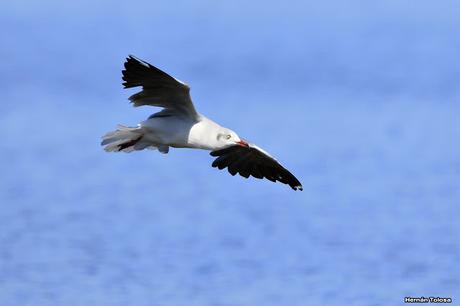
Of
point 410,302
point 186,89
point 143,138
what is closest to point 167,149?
point 143,138

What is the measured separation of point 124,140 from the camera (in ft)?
42.3

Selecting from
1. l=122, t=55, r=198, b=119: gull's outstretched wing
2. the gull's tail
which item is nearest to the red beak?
l=122, t=55, r=198, b=119: gull's outstretched wing

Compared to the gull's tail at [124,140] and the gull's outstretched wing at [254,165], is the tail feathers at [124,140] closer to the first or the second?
the gull's tail at [124,140]

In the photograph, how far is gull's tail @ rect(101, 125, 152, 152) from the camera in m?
12.7

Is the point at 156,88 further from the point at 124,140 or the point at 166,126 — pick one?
the point at 124,140

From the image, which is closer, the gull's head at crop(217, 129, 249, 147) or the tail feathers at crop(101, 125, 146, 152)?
the gull's head at crop(217, 129, 249, 147)

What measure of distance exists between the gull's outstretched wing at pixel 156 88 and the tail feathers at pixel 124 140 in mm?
382

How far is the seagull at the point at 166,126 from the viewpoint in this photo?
12.0 meters

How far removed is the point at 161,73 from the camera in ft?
39.0

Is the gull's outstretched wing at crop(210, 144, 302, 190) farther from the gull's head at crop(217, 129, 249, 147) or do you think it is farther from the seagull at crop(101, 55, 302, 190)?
the gull's head at crop(217, 129, 249, 147)

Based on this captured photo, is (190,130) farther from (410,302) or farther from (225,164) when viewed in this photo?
(410,302)

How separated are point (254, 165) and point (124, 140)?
2.02 meters

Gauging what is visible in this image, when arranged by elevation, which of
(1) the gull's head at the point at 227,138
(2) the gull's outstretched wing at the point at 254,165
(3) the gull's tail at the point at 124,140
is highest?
(2) the gull's outstretched wing at the point at 254,165

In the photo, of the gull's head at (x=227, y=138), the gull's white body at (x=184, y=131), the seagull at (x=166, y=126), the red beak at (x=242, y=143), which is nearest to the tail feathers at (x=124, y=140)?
the seagull at (x=166, y=126)
